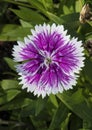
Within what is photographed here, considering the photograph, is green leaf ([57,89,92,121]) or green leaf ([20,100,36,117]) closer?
green leaf ([57,89,92,121])

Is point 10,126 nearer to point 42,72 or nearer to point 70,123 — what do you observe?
point 70,123

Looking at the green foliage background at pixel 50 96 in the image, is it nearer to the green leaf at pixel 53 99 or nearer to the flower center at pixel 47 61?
the green leaf at pixel 53 99

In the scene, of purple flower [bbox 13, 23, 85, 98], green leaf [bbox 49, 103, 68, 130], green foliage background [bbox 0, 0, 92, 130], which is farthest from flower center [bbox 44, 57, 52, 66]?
green leaf [bbox 49, 103, 68, 130]

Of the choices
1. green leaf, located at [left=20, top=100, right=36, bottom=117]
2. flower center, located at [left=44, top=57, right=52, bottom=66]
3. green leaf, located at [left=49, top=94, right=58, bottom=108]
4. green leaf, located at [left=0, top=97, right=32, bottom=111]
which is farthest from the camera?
green leaf, located at [left=0, top=97, right=32, bottom=111]

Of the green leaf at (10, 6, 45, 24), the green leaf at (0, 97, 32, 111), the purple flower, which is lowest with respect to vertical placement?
the green leaf at (0, 97, 32, 111)

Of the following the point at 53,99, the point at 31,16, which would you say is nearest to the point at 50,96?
the point at 53,99

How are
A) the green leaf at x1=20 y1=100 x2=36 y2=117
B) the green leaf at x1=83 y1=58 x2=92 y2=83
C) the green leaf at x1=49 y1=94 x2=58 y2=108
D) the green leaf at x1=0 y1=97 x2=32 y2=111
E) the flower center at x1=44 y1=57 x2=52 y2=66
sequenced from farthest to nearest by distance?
1. the green leaf at x1=0 y1=97 x2=32 y2=111
2. the green leaf at x1=20 y1=100 x2=36 y2=117
3. the green leaf at x1=49 y1=94 x2=58 y2=108
4. the green leaf at x1=83 y1=58 x2=92 y2=83
5. the flower center at x1=44 y1=57 x2=52 y2=66

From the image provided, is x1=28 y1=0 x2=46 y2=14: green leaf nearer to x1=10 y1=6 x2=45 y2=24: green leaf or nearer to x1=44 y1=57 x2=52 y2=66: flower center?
x1=10 y1=6 x2=45 y2=24: green leaf

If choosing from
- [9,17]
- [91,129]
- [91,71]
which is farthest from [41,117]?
[9,17]
